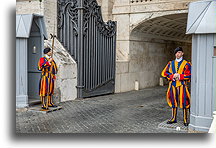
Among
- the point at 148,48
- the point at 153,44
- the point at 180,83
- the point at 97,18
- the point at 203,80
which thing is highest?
the point at 97,18

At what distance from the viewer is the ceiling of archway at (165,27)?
12516 millimetres

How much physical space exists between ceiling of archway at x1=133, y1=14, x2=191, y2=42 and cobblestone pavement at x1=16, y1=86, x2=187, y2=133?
427 centimetres

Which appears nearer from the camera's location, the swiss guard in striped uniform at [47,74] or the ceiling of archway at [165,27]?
the swiss guard in striped uniform at [47,74]

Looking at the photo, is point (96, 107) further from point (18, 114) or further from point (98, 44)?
point (98, 44)

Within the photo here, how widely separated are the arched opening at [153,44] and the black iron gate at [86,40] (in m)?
2.37

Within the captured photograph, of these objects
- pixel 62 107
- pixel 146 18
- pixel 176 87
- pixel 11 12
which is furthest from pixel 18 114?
pixel 146 18

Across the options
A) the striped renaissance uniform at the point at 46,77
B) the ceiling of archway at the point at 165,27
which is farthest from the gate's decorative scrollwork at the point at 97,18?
the striped renaissance uniform at the point at 46,77

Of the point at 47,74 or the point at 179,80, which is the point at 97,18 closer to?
the point at 47,74

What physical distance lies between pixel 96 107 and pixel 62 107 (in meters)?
0.99

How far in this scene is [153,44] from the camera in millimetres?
14633

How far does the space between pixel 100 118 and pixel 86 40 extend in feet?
12.0

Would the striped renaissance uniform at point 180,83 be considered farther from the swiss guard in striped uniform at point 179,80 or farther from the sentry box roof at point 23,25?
the sentry box roof at point 23,25

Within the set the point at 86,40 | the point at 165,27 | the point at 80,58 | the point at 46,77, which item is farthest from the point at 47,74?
the point at 165,27

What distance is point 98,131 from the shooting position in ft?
19.4
